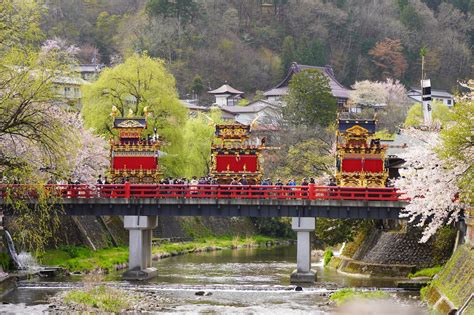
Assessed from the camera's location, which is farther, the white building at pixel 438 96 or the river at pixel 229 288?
the white building at pixel 438 96

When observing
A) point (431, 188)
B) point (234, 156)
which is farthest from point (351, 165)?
point (431, 188)

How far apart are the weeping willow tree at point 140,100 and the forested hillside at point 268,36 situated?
62.3 m

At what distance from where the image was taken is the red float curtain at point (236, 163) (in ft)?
188

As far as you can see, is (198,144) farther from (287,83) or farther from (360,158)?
(287,83)

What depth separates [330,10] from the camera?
154m

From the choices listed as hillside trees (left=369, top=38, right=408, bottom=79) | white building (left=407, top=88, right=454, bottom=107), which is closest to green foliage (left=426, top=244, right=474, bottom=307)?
→ white building (left=407, top=88, right=454, bottom=107)

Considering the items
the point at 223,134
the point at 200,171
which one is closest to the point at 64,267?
the point at 223,134

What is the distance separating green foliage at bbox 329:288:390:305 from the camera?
1592 inches

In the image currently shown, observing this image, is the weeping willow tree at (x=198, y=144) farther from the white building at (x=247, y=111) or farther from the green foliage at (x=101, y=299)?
the green foliage at (x=101, y=299)

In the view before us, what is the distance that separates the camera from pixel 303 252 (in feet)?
161

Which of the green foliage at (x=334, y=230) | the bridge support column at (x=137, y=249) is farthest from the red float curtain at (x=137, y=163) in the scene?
the green foliage at (x=334, y=230)

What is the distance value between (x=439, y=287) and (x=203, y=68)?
102 m

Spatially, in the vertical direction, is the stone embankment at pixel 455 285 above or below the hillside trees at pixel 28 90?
below

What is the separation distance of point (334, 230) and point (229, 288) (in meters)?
12.7
